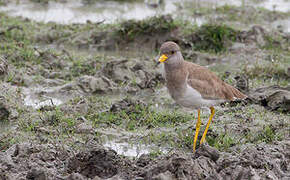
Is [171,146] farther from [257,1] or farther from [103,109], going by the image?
[257,1]

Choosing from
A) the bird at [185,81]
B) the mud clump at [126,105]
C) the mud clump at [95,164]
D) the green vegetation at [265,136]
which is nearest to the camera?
the mud clump at [95,164]

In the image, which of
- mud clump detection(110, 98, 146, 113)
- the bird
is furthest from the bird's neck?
mud clump detection(110, 98, 146, 113)

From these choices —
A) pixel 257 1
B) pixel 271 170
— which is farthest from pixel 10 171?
pixel 257 1

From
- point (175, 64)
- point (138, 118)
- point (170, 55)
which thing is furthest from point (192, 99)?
point (138, 118)

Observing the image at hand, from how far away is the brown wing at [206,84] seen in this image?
5.80 m

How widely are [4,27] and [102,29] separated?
2016mm

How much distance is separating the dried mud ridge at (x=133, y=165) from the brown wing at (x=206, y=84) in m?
0.87

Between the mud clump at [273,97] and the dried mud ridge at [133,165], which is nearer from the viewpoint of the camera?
the dried mud ridge at [133,165]

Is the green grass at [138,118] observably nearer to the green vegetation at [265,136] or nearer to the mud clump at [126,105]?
the mud clump at [126,105]

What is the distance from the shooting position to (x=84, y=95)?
7.63 metres

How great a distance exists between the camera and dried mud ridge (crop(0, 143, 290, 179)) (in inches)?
176

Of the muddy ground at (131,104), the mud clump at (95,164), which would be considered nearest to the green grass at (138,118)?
the muddy ground at (131,104)

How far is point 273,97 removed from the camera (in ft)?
23.7

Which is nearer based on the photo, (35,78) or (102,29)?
(35,78)
